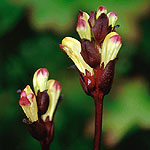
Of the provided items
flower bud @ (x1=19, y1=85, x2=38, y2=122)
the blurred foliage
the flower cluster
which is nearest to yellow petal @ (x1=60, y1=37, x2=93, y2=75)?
the flower cluster

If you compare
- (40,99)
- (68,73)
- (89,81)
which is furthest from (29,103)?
(68,73)

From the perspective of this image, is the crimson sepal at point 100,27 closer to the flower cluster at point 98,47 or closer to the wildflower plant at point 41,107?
the flower cluster at point 98,47

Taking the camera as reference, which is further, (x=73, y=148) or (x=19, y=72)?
(x=19, y=72)

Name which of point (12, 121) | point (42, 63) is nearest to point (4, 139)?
point (12, 121)

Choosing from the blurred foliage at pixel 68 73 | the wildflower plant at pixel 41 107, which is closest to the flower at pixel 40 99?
the wildflower plant at pixel 41 107

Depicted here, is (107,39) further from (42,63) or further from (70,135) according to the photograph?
(42,63)

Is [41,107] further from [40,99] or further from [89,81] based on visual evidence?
[89,81]
